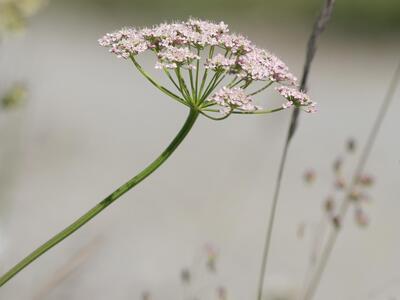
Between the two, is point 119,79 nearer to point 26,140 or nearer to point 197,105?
point 26,140

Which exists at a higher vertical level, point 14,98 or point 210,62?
point 210,62

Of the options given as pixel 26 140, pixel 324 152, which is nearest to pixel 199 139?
pixel 324 152

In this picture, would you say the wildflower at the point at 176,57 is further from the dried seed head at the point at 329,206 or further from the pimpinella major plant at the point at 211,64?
the dried seed head at the point at 329,206

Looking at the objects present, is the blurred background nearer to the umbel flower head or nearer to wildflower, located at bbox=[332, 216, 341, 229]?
wildflower, located at bbox=[332, 216, 341, 229]

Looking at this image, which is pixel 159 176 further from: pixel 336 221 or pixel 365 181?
pixel 336 221

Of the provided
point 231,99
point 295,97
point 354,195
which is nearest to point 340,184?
point 354,195

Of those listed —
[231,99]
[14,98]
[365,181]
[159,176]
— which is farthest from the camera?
[159,176]

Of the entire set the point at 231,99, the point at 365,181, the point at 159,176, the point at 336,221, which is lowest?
the point at 159,176
